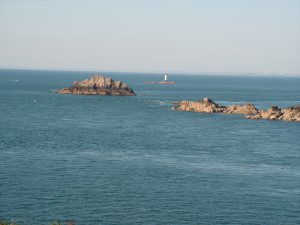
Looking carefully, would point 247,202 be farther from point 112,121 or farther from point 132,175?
point 112,121

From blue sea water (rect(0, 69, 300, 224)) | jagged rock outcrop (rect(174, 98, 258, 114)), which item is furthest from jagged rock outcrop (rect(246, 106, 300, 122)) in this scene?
blue sea water (rect(0, 69, 300, 224))

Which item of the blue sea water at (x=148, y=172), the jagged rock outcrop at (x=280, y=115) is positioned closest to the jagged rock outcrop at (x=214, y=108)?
the jagged rock outcrop at (x=280, y=115)

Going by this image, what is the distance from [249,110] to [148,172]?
90.0 m

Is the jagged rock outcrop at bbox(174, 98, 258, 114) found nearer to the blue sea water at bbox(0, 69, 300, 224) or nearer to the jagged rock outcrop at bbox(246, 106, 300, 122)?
the jagged rock outcrop at bbox(246, 106, 300, 122)

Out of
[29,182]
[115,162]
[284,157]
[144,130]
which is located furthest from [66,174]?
[144,130]

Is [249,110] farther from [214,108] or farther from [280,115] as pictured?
[280,115]

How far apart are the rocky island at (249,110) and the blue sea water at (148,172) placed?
12384 millimetres

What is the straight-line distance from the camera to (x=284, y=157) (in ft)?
293

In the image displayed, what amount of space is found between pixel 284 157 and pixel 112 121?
61765 mm

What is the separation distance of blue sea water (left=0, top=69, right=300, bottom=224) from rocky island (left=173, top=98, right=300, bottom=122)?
12.4 m

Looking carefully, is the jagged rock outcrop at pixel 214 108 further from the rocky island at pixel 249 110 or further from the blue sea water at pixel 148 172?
the blue sea water at pixel 148 172

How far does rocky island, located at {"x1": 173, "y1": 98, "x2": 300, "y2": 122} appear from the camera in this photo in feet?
478

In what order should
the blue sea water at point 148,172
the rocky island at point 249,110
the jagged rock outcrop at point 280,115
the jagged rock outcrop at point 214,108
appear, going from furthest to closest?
1. the jagged rock outcrop at point 214,108
2. the rocky island at point 249,110
3. the jagged rock outcrop at point 280,115
4. the blue sea water at point 148,172

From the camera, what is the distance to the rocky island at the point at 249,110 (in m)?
146
